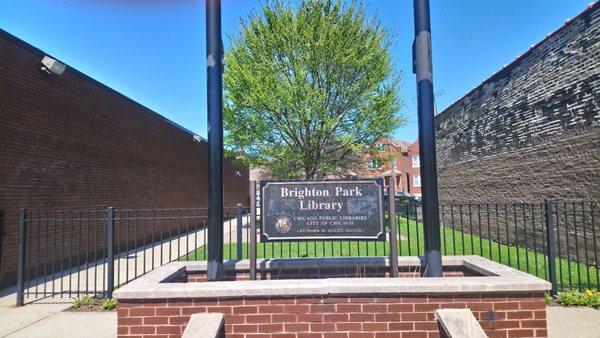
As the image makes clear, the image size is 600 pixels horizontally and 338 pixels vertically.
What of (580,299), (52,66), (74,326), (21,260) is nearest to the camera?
(74,326)

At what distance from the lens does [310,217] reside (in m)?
4.16

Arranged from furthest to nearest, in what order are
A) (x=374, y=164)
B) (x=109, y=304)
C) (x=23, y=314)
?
Result: (x=374, y=164) < (x=109, y=304) < (x=23, y=314)

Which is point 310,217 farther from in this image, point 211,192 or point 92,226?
point 92,226

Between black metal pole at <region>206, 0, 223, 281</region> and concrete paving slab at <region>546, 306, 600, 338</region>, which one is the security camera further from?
concrete paving slab at <region>546, 306, 600, 338</region>

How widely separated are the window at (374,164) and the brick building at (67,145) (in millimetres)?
9243

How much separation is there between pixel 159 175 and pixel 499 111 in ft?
41.9

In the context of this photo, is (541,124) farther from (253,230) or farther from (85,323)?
(85,323)

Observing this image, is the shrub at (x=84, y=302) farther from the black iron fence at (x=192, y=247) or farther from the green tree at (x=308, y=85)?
the green tree at (x=308, y=85)

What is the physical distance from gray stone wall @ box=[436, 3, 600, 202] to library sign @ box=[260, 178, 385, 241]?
655 centimetres

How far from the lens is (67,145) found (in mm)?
9094

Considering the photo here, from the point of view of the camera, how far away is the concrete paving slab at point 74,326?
14.1 feet

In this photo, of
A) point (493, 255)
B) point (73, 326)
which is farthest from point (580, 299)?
point (73, 326)

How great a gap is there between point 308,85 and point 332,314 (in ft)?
39.2

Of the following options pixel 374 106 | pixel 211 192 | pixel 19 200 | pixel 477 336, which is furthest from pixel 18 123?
pixel 374 106
